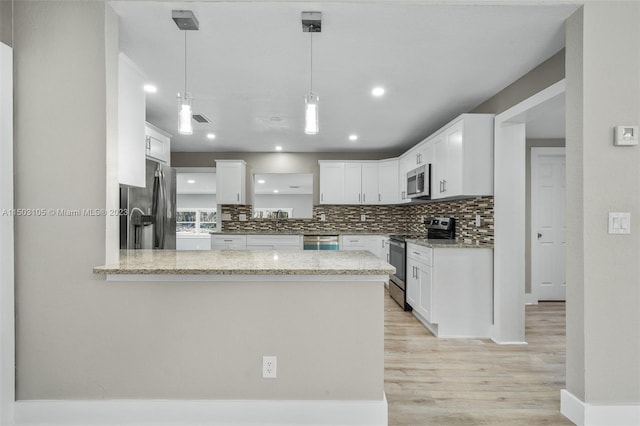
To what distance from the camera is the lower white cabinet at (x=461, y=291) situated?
134 inches

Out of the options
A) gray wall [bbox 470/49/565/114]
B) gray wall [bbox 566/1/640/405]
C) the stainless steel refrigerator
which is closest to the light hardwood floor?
gray wall [bbox 566/1/640/405]

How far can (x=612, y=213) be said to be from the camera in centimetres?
195

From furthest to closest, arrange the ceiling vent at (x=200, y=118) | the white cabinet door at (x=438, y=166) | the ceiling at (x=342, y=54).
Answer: the ceiling vent at (x=200, y=118), the white cabinet door at (x=438, y=166), the ceiling at (x=342, y=54)

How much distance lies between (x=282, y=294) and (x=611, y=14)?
8.01 ft

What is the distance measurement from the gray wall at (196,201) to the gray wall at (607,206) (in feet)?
22.5

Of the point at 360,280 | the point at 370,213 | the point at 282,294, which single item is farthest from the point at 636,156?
the point at 370,213

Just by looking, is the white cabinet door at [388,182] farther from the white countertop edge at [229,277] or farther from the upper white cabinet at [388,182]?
the white countertop edge at [229,277]

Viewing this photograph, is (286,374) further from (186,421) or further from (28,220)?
(28,220)

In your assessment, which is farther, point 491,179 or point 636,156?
point 491,179

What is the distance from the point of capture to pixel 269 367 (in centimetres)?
192

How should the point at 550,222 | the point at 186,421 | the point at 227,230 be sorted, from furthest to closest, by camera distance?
1. the point at 227,230
2. the point at 550,222
3. the point at 186,421

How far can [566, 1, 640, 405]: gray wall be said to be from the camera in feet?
6.34

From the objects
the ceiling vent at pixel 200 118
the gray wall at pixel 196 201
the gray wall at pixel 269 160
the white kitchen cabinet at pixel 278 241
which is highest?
the ceiling vent at pixel 200 118

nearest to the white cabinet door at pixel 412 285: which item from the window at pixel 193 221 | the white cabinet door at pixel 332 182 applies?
the white cabinet door at pixel 332 182
